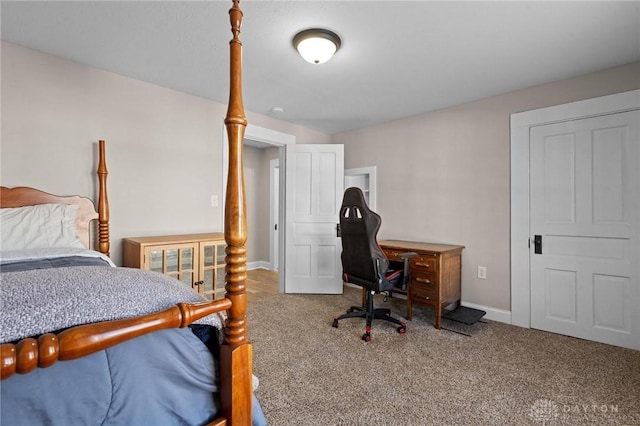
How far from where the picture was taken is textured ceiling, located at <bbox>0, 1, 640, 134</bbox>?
1857mm

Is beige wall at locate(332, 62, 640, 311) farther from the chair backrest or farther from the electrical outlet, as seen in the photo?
the chair backrest

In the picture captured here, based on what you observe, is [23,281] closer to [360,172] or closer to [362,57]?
[362,57]

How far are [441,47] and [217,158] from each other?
8.03ft

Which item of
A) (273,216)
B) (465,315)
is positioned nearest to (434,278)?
(465,315)

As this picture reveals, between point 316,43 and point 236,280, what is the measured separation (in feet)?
5.71

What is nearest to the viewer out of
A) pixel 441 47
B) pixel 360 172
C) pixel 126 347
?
pixel 126 347

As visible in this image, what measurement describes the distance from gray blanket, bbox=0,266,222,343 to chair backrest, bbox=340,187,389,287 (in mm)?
1763

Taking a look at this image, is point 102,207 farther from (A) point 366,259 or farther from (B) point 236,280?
(A) point 366,259

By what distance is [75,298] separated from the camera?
81cm

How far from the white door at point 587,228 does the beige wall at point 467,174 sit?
0.86ft

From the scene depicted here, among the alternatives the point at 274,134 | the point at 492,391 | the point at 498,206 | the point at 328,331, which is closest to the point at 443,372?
the point at 492,391

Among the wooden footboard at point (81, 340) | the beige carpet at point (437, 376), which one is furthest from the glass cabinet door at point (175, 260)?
the wooden footboard at point (81, 340)

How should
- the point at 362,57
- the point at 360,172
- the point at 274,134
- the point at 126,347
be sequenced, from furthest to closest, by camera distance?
1. the point at 360,172
2. the point at 274,134
3. the point at 362,57
4. the point at 126,347

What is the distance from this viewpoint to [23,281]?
Result: 2.91 feet
